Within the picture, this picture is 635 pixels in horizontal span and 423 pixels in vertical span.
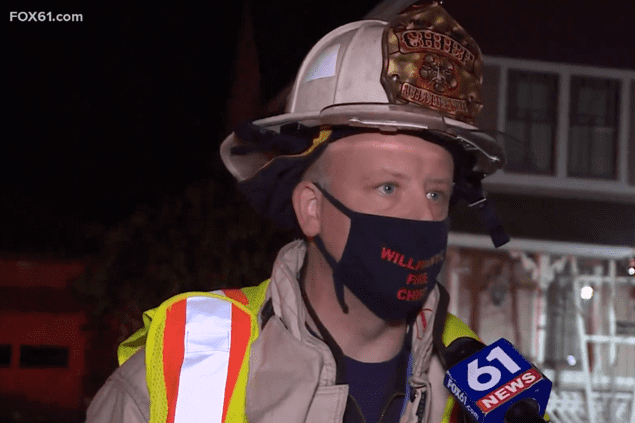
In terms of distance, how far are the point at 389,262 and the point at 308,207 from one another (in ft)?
1.25

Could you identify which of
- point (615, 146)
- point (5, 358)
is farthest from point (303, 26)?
point (5, 358)

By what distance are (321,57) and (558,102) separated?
7.31m

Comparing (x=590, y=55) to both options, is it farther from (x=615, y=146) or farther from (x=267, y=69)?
(x=267, y=69)

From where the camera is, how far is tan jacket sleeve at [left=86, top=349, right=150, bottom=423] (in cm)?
217

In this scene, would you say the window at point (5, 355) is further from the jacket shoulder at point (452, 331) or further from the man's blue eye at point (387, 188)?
the man's blue eye at point (387, 188)

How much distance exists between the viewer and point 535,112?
31.2ft

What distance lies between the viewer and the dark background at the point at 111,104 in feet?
38.9

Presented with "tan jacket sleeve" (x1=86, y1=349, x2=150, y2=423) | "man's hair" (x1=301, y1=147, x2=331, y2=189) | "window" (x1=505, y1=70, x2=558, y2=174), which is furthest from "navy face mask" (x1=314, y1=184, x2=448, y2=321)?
"window" (x1=505, y1=70, x2=558, y2=174)

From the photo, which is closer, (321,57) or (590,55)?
(321,57)

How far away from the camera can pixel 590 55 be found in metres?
9.34

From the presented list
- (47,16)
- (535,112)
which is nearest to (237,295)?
(535,112)

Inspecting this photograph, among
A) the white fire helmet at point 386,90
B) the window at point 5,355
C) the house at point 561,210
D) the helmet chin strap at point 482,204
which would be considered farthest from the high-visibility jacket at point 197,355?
the window at point 5,355

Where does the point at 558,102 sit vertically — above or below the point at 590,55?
below

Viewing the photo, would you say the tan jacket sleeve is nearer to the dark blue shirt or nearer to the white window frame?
the dark blue shirt
